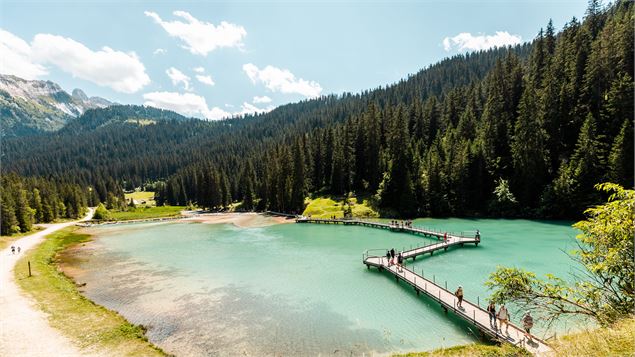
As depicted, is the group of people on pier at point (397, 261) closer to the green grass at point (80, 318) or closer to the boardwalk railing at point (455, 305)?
the boardwalk railing at point (455, 305)

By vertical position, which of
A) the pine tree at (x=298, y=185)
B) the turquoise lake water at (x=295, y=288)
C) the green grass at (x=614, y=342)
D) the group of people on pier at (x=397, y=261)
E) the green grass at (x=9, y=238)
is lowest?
the turquoise lake water at (x=295, y=288)

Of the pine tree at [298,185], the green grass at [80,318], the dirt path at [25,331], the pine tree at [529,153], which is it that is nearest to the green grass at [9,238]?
the green grass at [80,318]

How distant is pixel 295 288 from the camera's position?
103 ft

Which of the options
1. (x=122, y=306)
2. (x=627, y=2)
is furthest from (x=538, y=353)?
(x=627, y=2)

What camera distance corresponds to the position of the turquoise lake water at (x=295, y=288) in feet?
69.3

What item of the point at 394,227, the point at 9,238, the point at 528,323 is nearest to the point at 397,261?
the point at 528,323

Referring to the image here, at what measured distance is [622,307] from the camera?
383 inches

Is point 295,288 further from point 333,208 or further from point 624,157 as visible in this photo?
point 624,157

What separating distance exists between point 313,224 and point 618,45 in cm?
7442

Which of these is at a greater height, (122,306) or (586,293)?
(586,293)

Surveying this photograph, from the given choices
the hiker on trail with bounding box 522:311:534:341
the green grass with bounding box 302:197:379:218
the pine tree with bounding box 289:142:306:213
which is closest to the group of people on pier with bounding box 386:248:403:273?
the hiker on trail with bounding box 522:311:534:341

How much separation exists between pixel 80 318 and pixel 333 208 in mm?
64922

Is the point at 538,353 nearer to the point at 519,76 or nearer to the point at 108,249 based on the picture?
the point at 108,249

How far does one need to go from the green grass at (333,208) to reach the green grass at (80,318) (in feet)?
182
